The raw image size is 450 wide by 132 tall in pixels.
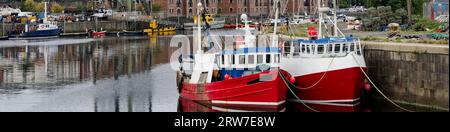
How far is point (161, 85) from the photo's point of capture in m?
64.2

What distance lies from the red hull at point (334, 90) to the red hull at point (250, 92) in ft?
8.58

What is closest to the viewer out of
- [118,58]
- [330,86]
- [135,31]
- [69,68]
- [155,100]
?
[330,86]

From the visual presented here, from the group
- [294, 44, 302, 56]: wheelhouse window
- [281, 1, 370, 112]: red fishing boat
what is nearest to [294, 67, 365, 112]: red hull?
[281, 1, 370, 112]: red fishing boat

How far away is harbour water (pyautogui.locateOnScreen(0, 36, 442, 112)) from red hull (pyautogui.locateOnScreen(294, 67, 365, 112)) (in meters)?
1.48

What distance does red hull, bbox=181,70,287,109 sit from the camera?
44531 mm

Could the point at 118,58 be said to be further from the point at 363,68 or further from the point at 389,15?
the point at 363,68

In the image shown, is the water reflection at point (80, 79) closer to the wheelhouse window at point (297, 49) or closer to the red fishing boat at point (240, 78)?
the red fishing boat at point (240, 78)

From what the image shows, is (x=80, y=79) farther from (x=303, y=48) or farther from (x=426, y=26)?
(x=426, y=26)

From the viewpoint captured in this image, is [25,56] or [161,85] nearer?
[161,85]

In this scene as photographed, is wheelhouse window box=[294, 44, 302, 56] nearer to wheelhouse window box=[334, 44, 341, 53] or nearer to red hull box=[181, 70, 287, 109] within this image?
wheelhouse window box=[334, 44, 341, 53]
